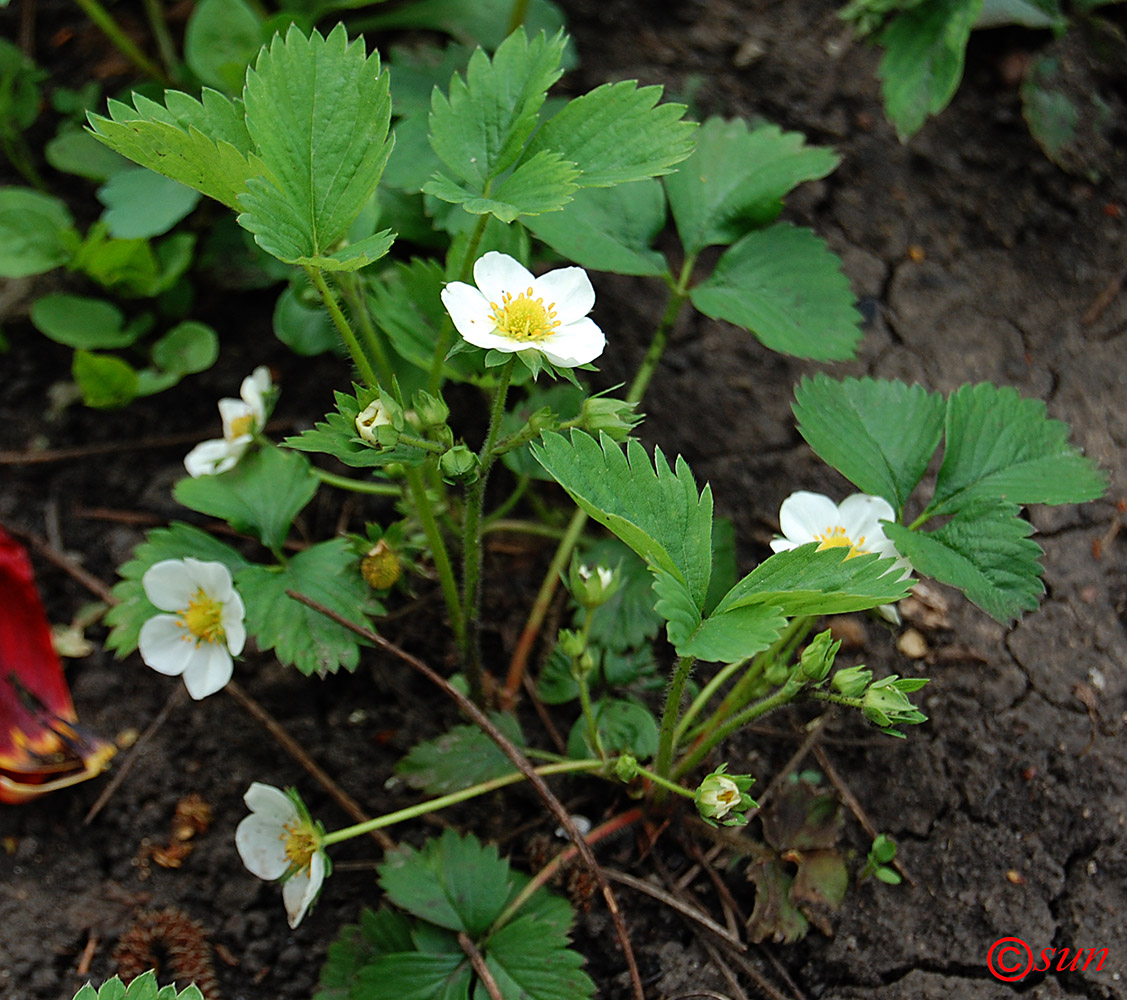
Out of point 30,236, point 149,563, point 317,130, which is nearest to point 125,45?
point 30,236

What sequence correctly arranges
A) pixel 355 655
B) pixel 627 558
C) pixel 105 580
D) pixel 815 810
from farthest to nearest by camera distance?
1. pixel 105 580
2. pixel 627 558
3. pixel 815 810
4. pixel 355 655

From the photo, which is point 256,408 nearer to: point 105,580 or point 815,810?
point 105,580

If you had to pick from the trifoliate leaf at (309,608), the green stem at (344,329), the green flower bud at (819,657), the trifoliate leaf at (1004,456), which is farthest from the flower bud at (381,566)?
the trifoliate leaf at (1004,456)

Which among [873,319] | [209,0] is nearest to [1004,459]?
[873,319]

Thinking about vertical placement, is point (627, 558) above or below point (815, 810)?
above

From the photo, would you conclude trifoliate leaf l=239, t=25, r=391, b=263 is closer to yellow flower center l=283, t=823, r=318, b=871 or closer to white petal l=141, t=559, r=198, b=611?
white petal l=141, t=559, r=198, b=611

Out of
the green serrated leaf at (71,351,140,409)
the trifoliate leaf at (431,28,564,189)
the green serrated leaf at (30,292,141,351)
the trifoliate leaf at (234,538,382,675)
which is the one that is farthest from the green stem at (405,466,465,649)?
the green serrated leaf at (30,292,141,351)

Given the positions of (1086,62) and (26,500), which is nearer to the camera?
(26,500)
